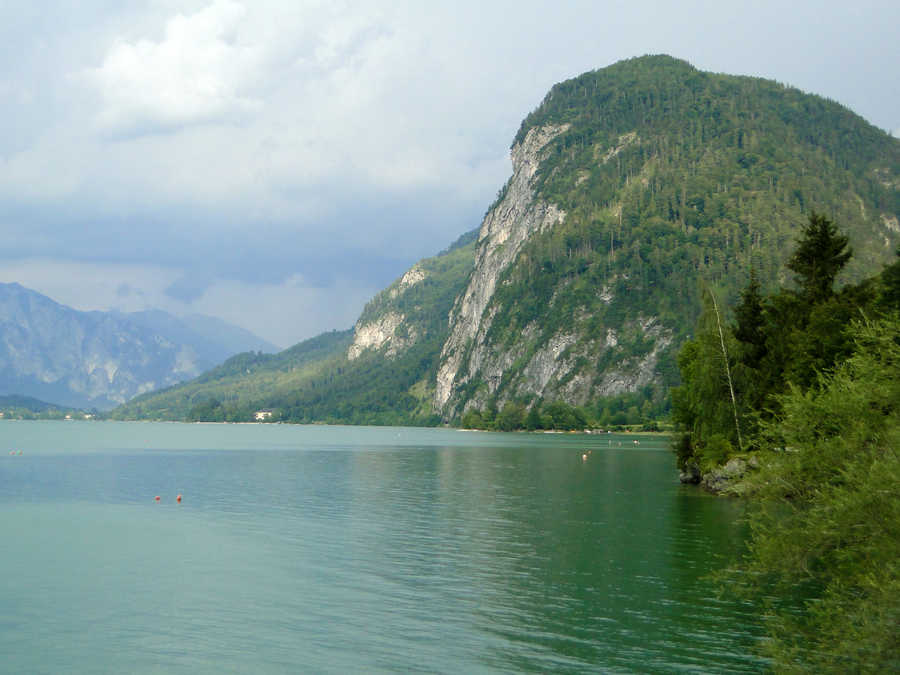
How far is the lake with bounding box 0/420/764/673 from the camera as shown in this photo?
1236 inches

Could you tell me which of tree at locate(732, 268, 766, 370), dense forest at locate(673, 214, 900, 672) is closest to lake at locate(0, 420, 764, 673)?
dense forest at locate(673, 214, 900, 672)

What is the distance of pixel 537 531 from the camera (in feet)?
200

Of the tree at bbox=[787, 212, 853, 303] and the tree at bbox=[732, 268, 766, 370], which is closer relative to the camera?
the tree at bbox=[787, 212, 853, 303]

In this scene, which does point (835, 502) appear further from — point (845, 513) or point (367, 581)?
point (367, 581)

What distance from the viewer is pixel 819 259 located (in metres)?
79.3

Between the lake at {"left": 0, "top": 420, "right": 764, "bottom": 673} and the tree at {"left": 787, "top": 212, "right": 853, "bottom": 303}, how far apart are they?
22504 millimetres

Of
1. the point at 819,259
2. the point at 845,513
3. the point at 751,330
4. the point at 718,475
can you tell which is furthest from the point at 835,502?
the point at 751,330

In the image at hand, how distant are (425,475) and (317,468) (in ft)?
69.8

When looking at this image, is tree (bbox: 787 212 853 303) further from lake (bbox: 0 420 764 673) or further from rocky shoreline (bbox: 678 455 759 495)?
lake (bbox: 0 420 764 673)

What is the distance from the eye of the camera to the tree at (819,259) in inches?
3095

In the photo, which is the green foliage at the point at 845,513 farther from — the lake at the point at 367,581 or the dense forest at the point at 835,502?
the lake at the point at 367,581

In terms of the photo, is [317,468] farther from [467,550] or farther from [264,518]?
[467,550]

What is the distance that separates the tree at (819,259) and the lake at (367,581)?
2250cm

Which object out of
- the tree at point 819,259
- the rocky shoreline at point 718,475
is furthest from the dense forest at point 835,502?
the rocky shoreline at point 718,475
